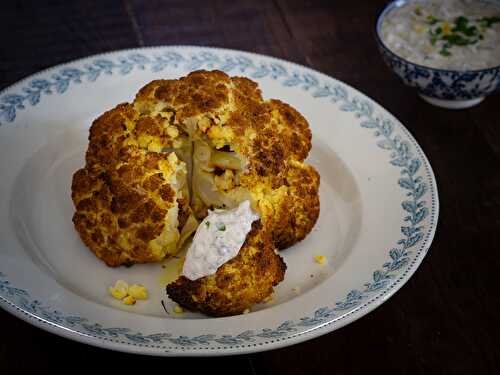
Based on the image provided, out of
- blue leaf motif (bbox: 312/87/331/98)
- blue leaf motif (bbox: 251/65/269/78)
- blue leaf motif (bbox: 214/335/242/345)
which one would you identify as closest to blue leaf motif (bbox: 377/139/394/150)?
blue leaf motif (bbox: 312/87/331/98)

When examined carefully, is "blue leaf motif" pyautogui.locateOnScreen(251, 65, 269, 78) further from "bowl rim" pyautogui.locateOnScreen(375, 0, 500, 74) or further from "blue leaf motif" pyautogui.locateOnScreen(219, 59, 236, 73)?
"bowl rim" pyautogui.locateOnScreen(375, 0, 500, 74)

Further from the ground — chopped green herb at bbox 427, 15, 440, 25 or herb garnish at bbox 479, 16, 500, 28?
chopped green herb at bbox 427, 15, 440, 25

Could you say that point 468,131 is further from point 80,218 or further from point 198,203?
point 80,218

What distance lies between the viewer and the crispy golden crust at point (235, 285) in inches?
63.9

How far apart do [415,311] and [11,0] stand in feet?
6.77

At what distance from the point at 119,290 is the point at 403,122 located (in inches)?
46.5

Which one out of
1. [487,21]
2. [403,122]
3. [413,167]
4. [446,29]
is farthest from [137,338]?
[487,21]

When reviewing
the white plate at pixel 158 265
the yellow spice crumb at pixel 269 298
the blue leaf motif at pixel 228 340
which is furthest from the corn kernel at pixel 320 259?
the blue leaf motif at pixel 228 340

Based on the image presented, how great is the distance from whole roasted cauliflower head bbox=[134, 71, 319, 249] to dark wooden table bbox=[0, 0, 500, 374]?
334 millimetres

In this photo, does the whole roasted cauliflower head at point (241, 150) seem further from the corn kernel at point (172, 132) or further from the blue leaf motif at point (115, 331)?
the blue leaf motif at point (115, 331)

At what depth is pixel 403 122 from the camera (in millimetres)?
2410

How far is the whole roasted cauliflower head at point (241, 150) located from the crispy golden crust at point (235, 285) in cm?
11

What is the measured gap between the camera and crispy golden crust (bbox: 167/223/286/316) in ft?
5.32

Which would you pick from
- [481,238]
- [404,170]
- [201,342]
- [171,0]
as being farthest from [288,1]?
[201,342]
